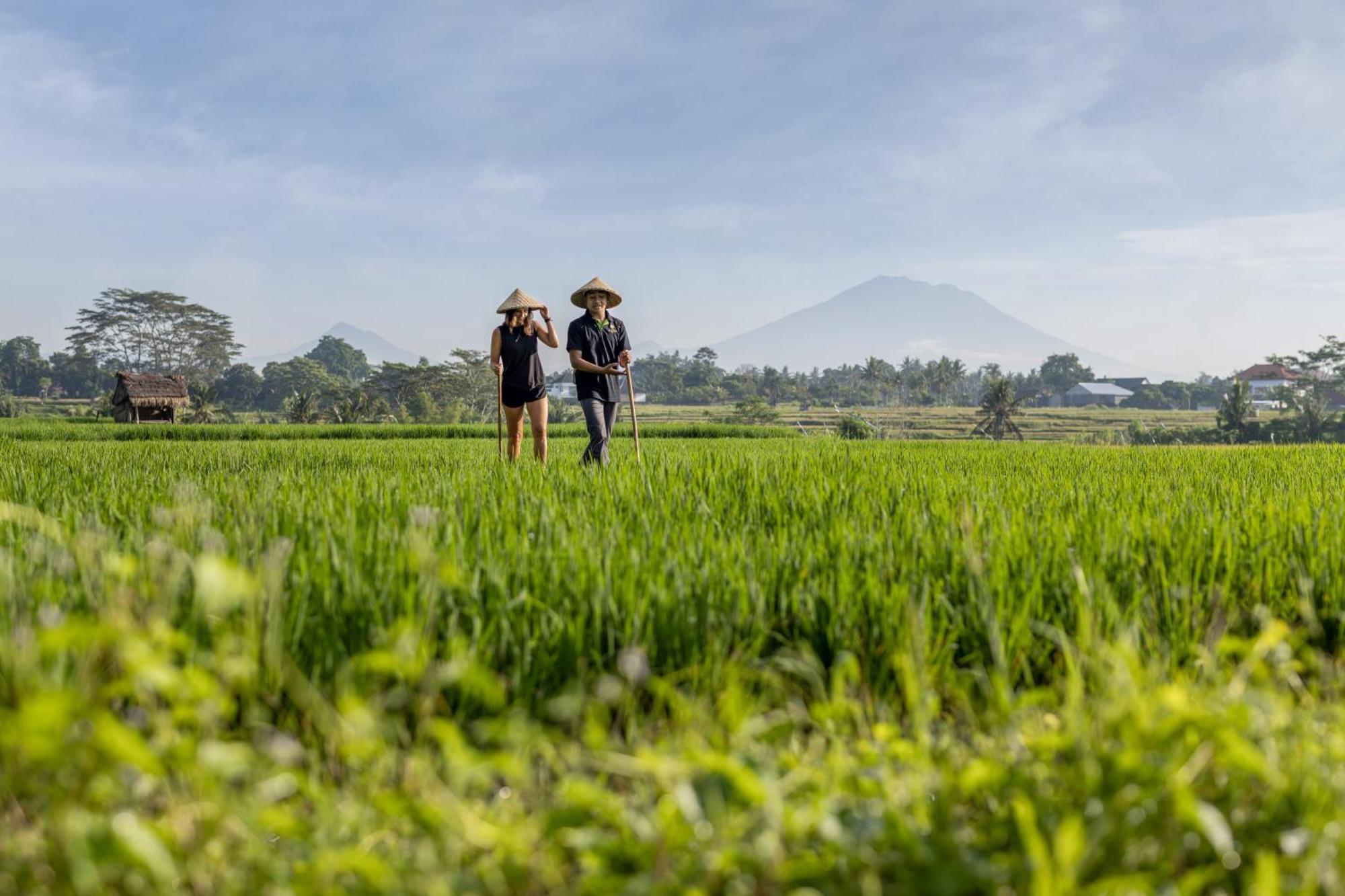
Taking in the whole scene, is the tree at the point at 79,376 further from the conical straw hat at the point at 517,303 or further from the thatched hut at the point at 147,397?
the conical straw hat at the point at 517,303

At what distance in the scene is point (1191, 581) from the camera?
2564 mm

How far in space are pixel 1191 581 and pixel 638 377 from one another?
131 m

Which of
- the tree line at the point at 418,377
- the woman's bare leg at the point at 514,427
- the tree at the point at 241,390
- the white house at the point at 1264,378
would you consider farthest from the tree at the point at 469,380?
the white house at the point at 1264,378

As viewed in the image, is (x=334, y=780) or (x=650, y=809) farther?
(x=334, y=780)

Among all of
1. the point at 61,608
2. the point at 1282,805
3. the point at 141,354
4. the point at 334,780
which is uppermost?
the point at 141,354

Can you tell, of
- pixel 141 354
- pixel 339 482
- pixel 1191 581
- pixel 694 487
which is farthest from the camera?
pixel 141 354

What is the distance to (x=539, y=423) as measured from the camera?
7273mm

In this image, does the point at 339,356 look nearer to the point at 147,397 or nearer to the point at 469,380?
the point at 469,380

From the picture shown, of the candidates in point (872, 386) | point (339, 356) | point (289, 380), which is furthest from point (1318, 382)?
point (339, 356)

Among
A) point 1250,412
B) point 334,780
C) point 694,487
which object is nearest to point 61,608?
point 334,780

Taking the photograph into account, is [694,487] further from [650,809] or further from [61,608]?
[650,809]

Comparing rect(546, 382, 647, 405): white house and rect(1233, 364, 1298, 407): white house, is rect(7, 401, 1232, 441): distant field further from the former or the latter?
rect(546, 382, 647, 405): white house

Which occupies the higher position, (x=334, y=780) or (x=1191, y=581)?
(x=1191, y=581)

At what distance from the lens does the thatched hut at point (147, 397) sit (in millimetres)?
38344
